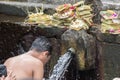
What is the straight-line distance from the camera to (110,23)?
7320 mm

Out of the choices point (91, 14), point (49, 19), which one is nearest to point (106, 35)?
point (91, 14)

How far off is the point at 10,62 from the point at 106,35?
6.51 ft

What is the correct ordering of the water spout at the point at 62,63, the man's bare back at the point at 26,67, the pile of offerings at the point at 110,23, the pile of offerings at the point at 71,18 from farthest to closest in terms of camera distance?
the pile of offerings at the point at 71,18, the pile of offerings at the point at 110,23, the water spout at the point at 62,63, the man's bare back at the point at 26,67

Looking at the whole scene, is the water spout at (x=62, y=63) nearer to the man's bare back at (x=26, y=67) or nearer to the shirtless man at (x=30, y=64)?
the shirtless man at (x=30, y=64)

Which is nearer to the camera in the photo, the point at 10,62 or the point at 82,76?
the point at 10,62

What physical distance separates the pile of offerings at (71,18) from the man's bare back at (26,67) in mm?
1625

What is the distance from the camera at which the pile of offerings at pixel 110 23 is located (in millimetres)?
7254

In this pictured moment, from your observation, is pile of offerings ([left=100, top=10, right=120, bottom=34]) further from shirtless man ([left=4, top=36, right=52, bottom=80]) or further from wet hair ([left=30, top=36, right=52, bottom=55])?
shirtless man ([left=4, top=36, right=52, bottom=80])

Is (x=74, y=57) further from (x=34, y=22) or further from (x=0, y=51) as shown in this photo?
(x=0, y=51)

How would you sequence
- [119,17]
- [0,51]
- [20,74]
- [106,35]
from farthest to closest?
[0,51] → [119,17] → [106,35] → [20,74]

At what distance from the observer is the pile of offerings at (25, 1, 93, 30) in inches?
290

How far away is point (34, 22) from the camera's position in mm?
7840

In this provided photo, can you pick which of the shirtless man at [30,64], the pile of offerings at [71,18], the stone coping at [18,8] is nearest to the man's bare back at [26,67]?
the shirtless man at [30,64]

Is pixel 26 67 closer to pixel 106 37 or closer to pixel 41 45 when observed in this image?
pixel 41 45
